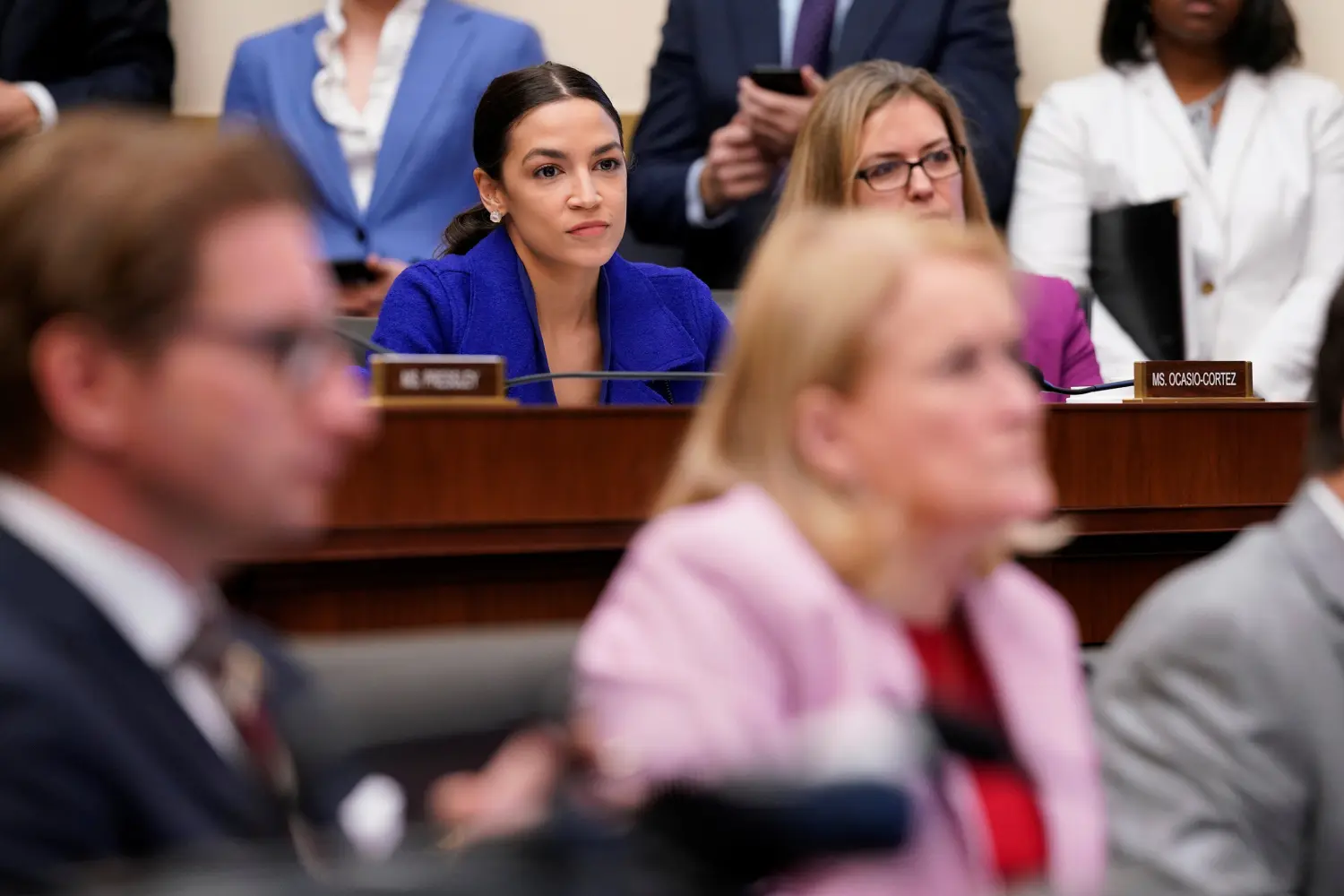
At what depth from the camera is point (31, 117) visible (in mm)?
3441

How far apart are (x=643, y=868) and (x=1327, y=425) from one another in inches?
35.1

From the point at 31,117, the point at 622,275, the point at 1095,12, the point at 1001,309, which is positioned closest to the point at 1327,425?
the point at 1001,309

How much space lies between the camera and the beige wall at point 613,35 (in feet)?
14.0

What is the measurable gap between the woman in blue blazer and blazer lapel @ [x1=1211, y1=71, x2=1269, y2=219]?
1.63 m

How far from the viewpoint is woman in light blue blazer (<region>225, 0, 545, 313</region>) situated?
3.62 m

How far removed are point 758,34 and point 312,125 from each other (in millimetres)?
952

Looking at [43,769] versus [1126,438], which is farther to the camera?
[1126,438]

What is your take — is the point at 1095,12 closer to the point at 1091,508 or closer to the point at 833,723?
the point at 1091,508

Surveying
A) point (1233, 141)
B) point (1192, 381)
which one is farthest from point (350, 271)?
point (1233, 141)

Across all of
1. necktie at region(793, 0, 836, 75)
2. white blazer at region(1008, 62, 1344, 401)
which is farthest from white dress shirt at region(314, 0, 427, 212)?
white blazer at region(1008, 62, 1344, 401)

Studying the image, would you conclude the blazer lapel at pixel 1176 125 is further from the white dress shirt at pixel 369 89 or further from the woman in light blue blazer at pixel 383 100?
the white dress shirt at pixel 369 89

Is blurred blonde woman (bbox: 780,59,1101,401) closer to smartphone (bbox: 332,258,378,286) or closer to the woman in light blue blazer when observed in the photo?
smartphone (bbox: 332,258,378,286)

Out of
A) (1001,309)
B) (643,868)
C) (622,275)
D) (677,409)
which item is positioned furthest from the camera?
(622,275)

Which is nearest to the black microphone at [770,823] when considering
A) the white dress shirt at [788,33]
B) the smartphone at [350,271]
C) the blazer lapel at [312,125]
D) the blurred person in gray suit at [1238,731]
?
the blurred person in gray suit at [1238,731]
